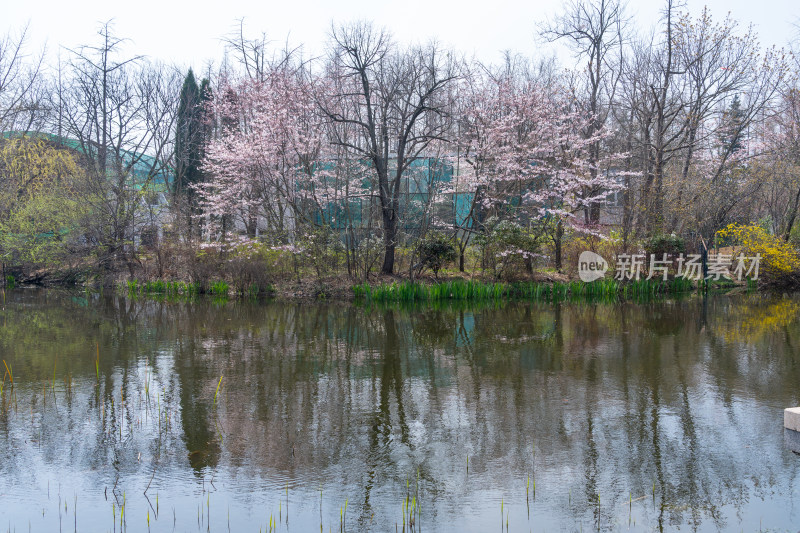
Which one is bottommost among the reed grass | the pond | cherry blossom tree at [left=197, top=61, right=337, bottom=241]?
the pond

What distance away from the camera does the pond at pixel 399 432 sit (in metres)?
3.94

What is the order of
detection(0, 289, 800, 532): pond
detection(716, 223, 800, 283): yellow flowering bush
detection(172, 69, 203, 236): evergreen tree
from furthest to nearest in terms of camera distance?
detection(172, 69, 203, 236): evergreen tree
detection(716, 223, 800, 283): yellow flowering bush
detection(0, 289, 800, 532): pond

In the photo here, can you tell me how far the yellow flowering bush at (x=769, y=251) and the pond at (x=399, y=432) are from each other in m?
7.97

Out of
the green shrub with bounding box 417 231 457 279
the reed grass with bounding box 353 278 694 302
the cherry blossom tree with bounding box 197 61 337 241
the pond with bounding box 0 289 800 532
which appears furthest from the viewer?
the green shrub with bounding box 417 231 457 279

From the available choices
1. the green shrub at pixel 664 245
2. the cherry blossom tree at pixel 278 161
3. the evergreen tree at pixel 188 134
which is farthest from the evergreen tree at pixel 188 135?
the green shrub at pixel 664 245

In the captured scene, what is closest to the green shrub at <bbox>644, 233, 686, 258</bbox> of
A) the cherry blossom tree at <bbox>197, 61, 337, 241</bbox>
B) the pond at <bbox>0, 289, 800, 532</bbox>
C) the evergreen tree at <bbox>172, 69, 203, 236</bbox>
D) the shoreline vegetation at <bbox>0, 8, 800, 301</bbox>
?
the shoreline vegetation at <bbox>0, 8, 800, 301</bbox>

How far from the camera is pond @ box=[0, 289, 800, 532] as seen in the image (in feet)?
12.9

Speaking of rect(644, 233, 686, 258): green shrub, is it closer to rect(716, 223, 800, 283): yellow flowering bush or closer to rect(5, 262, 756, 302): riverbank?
rect(5, 262, 756, 302): riverbank

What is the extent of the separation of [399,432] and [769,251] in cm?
1552

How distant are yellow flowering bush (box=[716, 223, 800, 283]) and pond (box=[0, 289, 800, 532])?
797 centimetres

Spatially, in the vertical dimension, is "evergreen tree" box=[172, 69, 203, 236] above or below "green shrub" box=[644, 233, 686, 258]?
above

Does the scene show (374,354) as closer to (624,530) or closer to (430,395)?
(430,395)

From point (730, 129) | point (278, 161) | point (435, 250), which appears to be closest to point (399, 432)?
point (435, 250)

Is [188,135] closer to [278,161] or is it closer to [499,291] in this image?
[278,161]
